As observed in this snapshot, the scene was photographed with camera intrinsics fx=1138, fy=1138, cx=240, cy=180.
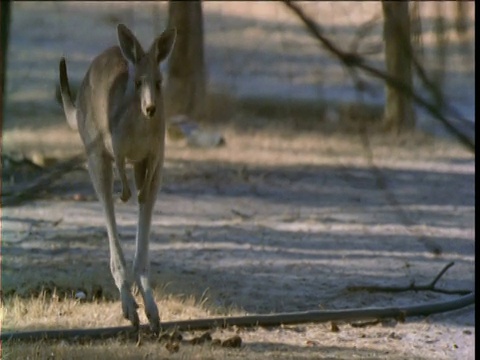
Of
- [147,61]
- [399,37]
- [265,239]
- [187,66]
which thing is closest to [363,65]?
[399,37]

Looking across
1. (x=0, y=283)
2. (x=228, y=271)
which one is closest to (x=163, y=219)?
(x=228, y=271)

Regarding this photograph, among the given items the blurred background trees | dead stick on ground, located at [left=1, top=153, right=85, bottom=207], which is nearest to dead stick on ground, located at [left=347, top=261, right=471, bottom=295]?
the blurred background trees

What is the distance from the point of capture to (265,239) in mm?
10500

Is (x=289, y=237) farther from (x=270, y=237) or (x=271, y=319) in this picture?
(x=271, y=319)

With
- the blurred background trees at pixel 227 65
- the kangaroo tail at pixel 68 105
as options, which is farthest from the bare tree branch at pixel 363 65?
the kangaroo tail at pixel 68 105

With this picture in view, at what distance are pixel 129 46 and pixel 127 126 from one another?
432 mm

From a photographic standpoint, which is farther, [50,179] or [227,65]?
[227,65]

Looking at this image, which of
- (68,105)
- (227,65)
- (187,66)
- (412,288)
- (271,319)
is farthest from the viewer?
(227,65)

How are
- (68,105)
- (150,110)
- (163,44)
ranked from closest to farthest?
(150,110) < (163,44) < (68,105)

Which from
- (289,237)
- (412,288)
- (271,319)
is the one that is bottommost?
(289,237)

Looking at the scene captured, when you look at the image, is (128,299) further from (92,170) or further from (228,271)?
(228,271)

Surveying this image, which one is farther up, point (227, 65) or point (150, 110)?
point (150, 110)

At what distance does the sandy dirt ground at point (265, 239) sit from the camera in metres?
7.34

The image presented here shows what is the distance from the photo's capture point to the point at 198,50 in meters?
15.8
